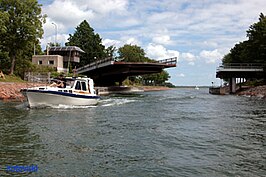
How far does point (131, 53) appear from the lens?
386 feet

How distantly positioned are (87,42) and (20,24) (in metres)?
52.9

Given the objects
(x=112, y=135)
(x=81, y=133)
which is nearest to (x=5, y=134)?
(x=81, y=133)

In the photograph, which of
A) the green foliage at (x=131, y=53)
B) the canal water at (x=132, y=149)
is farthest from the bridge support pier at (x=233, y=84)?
the green foliage at (x=131, y=53)

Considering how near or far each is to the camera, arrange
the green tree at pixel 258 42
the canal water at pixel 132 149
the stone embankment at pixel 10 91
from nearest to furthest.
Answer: the canal water at pixel 132 149
the stone embankment at pixel 10 91
the green tree at pixel 258 42

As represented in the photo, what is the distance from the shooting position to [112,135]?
44.0 ft

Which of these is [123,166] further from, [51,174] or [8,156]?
[8,156]

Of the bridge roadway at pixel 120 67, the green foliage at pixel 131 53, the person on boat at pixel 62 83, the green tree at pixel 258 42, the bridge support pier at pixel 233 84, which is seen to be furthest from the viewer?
the green foliage at pixel 131 53

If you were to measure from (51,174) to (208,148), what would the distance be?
18.9 ft

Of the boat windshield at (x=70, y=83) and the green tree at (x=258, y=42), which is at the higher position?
the green tree at (x=258, y=42)

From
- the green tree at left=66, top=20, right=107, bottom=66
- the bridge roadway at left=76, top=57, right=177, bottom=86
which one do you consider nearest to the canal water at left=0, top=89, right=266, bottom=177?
the bridge roadway at left=76, top=57, right=177, bottom=86

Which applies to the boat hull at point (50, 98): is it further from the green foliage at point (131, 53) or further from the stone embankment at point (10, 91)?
the green foliage at point (131, 53)

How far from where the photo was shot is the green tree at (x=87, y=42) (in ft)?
323

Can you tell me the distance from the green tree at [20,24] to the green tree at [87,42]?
44.6 m

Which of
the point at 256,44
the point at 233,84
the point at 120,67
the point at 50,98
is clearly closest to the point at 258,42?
the point at 256,44
